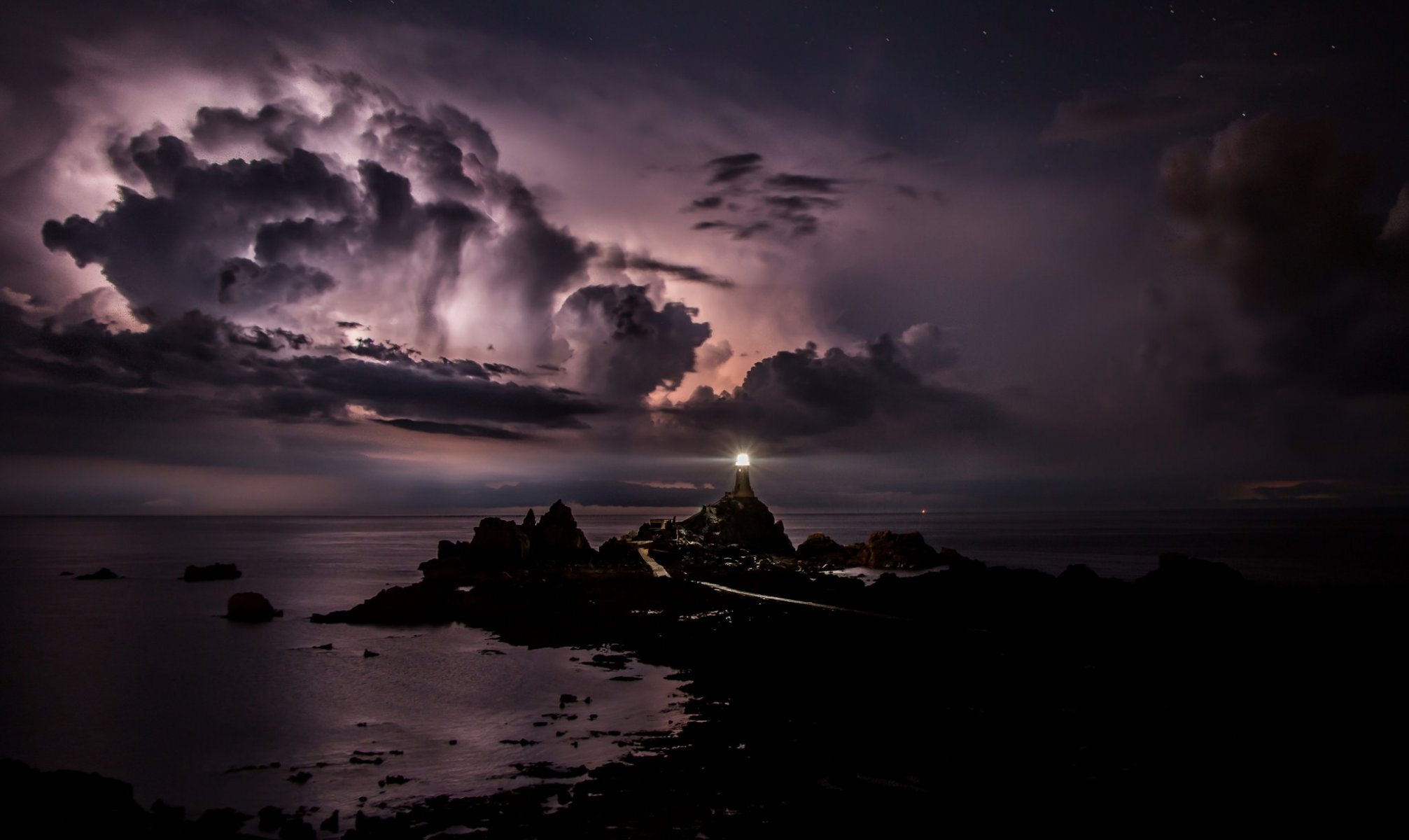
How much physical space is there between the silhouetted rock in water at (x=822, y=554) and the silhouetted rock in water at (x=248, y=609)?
37.5 m

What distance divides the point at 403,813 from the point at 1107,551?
9922 cm

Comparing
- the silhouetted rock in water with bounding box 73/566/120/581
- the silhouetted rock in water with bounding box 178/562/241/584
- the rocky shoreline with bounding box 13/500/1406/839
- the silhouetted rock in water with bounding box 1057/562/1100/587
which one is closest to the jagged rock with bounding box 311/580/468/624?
the rocky shoreline with bounding box 13/500/1406/839

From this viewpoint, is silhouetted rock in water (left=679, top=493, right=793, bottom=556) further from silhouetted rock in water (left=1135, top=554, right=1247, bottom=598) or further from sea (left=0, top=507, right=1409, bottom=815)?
silhouetted rock in water (left=1135, top=554, right=1247, bottom=598)

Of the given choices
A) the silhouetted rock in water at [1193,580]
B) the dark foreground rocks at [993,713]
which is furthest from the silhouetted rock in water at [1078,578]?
the silhouetted rock in water at [1193,580]

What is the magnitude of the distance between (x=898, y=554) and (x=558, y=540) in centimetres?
2940

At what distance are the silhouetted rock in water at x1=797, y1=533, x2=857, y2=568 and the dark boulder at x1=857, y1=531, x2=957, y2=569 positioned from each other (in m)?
1.54

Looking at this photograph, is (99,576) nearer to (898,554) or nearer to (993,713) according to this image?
(898,554)

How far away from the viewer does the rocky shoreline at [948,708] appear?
11641 mm

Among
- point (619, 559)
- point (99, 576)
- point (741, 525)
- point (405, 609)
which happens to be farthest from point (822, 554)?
point (99, 576)

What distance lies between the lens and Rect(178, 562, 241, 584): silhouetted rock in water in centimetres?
5938

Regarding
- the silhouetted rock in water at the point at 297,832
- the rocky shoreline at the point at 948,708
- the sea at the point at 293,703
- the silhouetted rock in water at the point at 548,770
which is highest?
the rocky shoreline at the point at 948,708

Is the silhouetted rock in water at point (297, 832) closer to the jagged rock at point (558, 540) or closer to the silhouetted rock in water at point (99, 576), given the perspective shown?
the jagged rock at point (558, 540)

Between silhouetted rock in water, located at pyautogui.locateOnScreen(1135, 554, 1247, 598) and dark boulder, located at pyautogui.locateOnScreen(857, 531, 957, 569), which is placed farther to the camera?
dark boulder, located at pyautogui.locateOnScreen(857, 531, 957, 569)

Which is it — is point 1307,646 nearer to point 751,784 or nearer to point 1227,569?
point 1227,569
